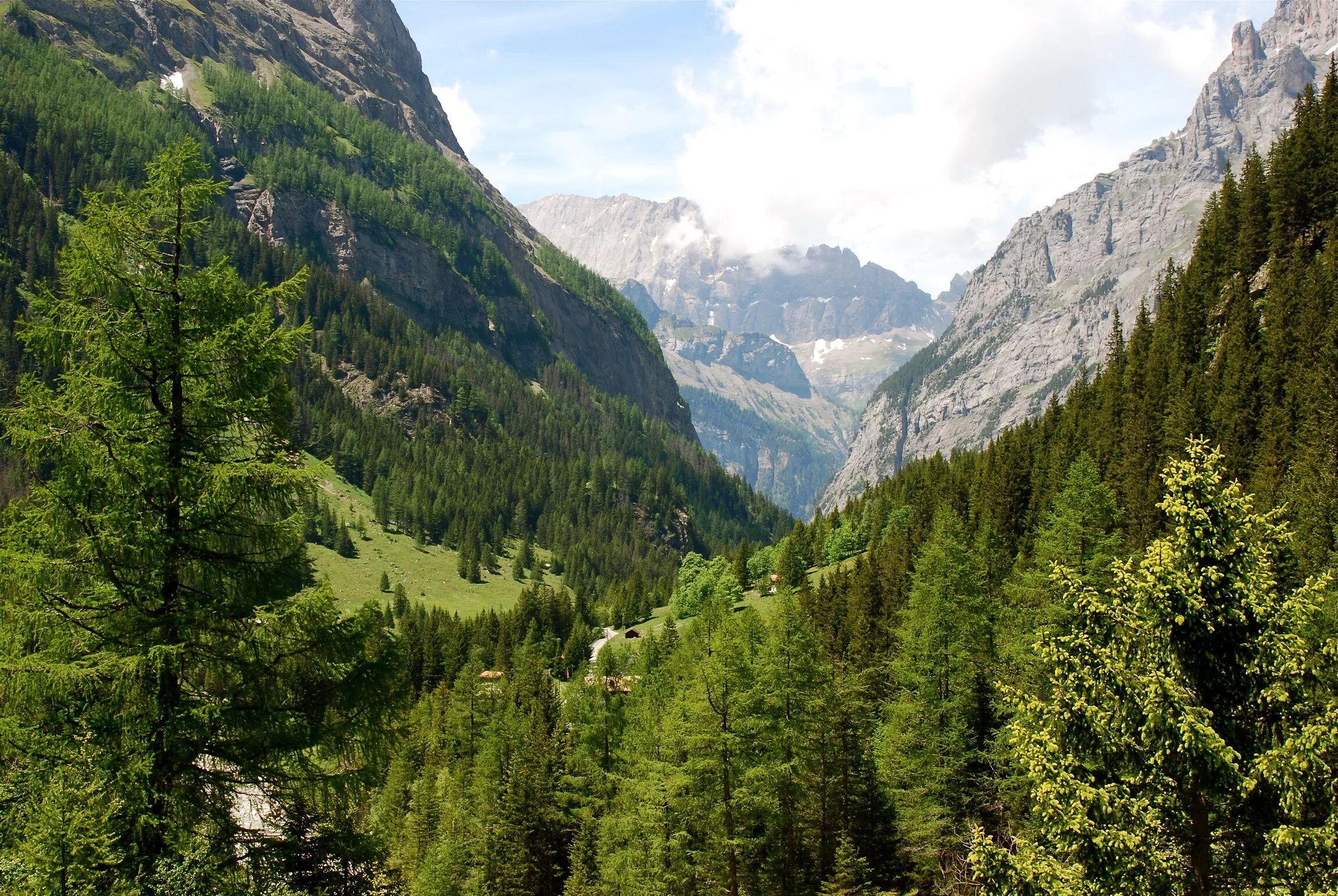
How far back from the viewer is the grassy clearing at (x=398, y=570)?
425 ft

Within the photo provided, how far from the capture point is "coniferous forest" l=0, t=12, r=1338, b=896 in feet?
35.3

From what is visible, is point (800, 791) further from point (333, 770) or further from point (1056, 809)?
point (333, 770)

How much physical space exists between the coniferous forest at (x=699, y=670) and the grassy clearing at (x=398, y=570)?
63.2 m

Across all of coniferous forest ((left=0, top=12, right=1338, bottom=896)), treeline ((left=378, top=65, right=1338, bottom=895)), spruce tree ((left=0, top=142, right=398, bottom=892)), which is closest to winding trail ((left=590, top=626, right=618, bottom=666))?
treeline ((left=378, top=65, right=1338, bottom=895))

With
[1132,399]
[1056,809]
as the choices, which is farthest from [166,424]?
[1132,399]

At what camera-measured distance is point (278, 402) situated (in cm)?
1259

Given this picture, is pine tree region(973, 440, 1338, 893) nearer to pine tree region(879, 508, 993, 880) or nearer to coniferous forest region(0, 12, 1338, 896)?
coniferous forest region(0, 12, 1338, 896)

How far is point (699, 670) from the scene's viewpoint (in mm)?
30453

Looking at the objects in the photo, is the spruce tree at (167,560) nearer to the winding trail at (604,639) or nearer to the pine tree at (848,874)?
the pine tree at (848,874)

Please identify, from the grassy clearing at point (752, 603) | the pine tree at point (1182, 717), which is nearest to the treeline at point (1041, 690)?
the pine tree at point (1182, 717)

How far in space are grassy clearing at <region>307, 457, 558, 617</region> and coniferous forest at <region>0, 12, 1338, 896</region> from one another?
63.2 m

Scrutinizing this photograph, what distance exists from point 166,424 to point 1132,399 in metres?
75.2

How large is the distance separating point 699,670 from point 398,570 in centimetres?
12154

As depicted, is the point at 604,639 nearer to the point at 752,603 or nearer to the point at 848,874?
the point at 752,603
